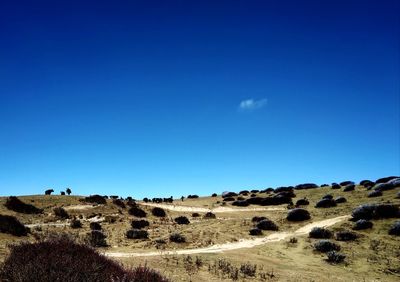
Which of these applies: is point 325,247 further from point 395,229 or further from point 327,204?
point 327,204

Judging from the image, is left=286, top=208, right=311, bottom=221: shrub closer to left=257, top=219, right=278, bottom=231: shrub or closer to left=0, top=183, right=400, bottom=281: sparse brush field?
left=0, top=183, right=400, bottom=281: sparse brush field

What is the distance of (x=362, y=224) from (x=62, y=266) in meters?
25.3

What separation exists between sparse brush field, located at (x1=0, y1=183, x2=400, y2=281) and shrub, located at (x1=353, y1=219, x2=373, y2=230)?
12 centimetres

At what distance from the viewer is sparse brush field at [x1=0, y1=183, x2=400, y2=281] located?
1695 cm

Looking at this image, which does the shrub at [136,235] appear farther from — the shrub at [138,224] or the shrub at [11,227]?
the shrub at [11,227]

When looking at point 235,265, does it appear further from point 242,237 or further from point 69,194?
point 69,194

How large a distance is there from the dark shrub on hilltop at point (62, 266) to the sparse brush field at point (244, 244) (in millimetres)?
1052

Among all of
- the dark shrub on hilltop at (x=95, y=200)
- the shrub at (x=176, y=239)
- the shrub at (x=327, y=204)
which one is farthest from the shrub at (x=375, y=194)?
the dark shrub on hilltop at (x=95, y=200)

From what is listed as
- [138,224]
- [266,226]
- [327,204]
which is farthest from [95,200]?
[327,204]

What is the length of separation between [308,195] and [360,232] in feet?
92.6

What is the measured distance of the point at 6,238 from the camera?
65.3ft

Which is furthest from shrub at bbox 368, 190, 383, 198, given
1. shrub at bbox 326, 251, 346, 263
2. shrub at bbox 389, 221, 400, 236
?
shrub at bbox 326, 251, 346, 263

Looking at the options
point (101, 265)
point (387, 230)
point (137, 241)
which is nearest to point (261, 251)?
point (137, 241)

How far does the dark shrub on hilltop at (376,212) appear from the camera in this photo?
30703 millimetres
